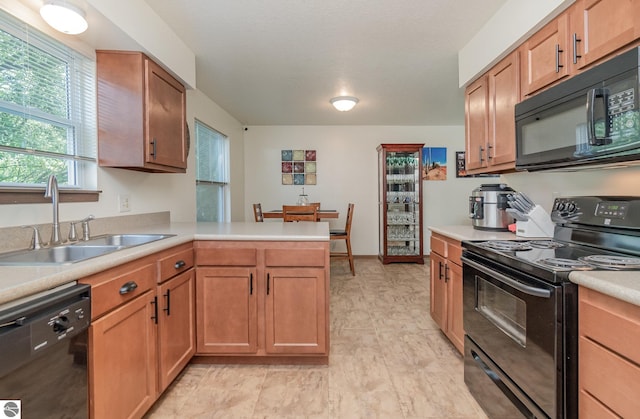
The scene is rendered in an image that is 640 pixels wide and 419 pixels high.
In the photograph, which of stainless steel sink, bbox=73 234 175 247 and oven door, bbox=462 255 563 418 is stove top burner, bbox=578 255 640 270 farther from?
stainless steel sink, bbox=73 234 175 247

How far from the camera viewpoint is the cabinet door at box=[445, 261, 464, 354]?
216 cm

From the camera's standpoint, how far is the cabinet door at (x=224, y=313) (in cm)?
209

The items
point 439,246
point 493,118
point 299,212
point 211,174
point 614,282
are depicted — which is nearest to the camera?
point 614,282

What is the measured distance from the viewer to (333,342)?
2.53 metres

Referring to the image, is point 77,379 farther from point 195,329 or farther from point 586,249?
point 586,249

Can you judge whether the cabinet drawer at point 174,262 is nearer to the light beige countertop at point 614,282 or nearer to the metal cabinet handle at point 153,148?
the metal cabinet handle at point 153,148

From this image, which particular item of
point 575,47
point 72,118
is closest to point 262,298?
point 72,118

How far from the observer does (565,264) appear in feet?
4.09

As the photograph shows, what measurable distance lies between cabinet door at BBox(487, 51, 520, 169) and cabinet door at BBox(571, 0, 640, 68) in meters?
0.48

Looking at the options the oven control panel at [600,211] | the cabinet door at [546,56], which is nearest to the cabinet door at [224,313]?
the oven control panel at [600,211]

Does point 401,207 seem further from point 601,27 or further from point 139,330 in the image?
point 139,330

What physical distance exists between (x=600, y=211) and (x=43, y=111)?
289 centimetres

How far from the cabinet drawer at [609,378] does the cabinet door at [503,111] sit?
131 cm

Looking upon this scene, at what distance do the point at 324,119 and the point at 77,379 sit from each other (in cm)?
468
